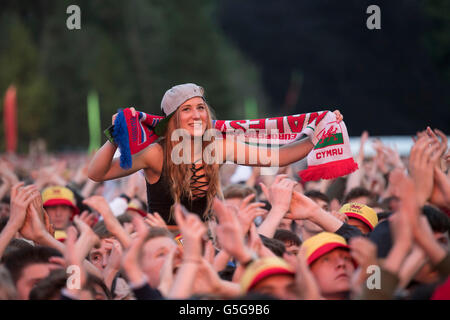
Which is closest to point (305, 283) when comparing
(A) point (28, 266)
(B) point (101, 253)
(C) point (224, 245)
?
(C) point (224, 245)

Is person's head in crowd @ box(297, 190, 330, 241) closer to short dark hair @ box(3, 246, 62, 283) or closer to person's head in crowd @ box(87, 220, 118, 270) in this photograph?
person's head in crowd @ box(87, 220, 118, 270)

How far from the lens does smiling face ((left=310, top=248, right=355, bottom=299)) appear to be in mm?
3711

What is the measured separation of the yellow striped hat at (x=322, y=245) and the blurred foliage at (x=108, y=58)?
38.9 metres

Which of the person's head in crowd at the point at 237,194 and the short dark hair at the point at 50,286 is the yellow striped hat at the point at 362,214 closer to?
the person's head in crowd at the point at 237,194

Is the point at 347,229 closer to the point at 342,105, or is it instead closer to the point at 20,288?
the point at 20,288

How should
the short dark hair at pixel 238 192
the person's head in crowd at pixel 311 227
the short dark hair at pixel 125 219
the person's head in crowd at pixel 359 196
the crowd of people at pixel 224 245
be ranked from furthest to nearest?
the short dark hair at pixel 238 192, the person's head in crowd at pixel 359 196, the short dark hair at pixel 125 219, the person's head in crowd at pixel 311 227, the crowd of people at pixel 224 245

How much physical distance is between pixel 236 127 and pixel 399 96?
1616 inches

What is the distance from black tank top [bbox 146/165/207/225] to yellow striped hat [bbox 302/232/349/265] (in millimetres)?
1332

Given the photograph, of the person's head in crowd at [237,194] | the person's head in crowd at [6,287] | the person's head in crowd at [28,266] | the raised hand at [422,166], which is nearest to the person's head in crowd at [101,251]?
the person's head in crowd at [28,266]

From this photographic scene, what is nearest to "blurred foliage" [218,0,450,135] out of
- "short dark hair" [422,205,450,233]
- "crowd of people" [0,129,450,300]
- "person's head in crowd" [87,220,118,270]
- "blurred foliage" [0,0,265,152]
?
"blurred foliage" [0,0,265,152]

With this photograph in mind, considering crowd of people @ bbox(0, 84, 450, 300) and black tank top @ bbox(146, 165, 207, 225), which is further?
black tank top @ bbox(146, 165, 207, 225)

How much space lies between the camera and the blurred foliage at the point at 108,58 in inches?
1722

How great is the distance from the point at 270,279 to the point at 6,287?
1.40 meters

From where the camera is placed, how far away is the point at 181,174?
16.6ft
